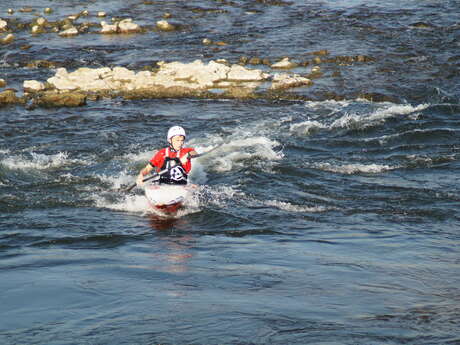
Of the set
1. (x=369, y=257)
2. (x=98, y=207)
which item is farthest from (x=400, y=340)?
(x=98, y=207)

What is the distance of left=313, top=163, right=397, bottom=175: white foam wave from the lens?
51.2ft

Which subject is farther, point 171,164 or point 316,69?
point 316,69

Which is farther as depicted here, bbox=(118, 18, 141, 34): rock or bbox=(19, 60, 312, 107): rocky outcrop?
bbox=(118, 18, 141, 34): rock

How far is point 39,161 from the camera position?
1675 cm

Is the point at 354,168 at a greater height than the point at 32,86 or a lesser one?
lesser

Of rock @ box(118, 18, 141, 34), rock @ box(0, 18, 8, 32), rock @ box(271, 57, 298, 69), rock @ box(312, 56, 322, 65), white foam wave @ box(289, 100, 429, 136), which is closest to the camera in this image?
white foam wave @ box(289, 100, 429, 136)

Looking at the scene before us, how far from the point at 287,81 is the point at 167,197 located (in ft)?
39.5

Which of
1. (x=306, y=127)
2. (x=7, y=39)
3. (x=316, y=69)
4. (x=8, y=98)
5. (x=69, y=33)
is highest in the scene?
(x=69, y=33)

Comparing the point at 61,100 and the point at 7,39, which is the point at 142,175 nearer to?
the point at 61,100

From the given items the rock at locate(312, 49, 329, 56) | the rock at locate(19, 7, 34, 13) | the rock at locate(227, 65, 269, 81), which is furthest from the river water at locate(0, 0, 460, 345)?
the rock at locate(19, 7, 34, 13)

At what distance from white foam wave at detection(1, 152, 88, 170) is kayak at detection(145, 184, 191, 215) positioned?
4.15m

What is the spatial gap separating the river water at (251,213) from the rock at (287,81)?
1.63ft

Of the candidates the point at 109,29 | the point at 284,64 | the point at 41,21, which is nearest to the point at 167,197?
the point at 284,64

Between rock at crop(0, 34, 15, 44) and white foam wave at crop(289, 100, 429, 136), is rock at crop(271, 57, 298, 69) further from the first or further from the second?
rock at crop(0, 34, 15, 44)
